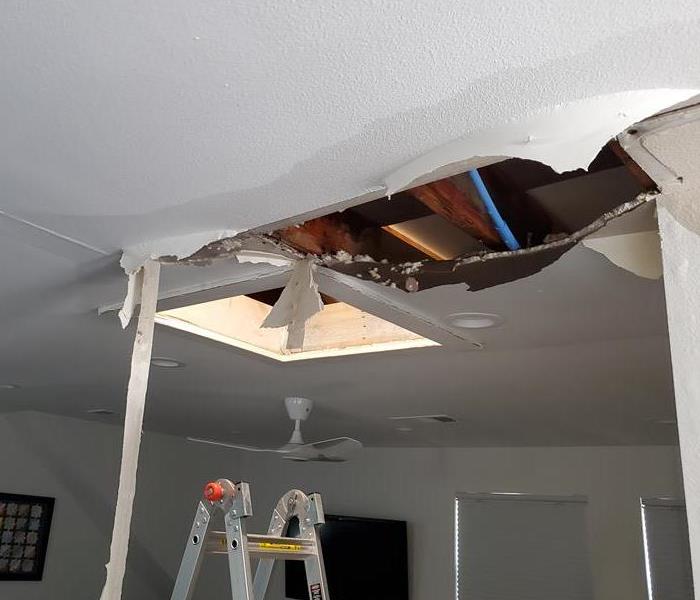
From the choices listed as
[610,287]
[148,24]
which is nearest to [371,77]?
[148,24]

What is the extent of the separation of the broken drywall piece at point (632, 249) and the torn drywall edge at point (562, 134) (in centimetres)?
36

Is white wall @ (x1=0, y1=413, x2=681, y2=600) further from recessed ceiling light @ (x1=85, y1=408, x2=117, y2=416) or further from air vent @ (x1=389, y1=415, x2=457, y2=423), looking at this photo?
air vent @ (x1=389, y1=415, x2=457, y2=423)

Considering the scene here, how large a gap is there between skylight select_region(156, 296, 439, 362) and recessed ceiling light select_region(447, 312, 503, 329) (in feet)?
0.83

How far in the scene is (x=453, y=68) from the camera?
88cm

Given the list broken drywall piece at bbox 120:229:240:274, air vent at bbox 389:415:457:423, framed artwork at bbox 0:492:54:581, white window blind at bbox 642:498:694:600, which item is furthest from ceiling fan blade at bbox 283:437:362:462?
framed artwork at bbox 0:492:54:581

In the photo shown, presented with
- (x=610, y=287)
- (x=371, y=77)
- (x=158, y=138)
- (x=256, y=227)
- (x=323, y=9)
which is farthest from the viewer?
(x=610, y=287)

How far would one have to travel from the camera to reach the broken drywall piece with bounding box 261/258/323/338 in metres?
1.58

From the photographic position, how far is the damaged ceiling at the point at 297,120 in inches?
32.3

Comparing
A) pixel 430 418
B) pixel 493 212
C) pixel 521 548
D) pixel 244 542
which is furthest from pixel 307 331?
pixel 521 548

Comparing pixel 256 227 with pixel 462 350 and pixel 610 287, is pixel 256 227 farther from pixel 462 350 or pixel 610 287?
pixel 462 350

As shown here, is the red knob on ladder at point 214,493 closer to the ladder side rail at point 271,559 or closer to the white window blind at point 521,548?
the ladder side rail at point 271,559

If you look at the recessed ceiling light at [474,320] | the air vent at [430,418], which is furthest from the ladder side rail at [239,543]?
the air vent at [430,418]

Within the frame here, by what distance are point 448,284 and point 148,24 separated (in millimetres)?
1008

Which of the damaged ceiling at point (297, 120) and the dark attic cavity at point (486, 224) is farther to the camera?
the dark attic cavity at point (486, 224)
